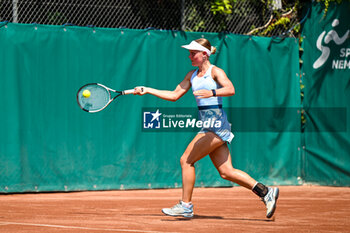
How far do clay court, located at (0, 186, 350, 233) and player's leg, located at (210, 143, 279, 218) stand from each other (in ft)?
0.72

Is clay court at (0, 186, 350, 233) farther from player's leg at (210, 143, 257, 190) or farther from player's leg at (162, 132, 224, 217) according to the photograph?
player's leg at (210, 143, 257, 190)

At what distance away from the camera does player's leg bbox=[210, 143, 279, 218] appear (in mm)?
6199

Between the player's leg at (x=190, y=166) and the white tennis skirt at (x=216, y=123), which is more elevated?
the white tennis skirt at (x=216, y=123)

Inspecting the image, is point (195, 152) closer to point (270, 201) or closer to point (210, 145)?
point (210, 145)

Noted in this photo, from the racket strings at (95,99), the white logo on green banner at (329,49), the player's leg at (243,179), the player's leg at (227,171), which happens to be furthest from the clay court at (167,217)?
the white logo on green banner at (329,49)

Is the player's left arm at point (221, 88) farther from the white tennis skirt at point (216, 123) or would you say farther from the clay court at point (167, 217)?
the clay court at point (167, 217)

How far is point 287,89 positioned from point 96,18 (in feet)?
11.3

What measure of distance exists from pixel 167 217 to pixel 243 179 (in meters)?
0.94

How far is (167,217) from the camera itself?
6.62m

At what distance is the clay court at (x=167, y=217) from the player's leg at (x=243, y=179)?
0.72 feet

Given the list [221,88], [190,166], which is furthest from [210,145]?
[221,88]

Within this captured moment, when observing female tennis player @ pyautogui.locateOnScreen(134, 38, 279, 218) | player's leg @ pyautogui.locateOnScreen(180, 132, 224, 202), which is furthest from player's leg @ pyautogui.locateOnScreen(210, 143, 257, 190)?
player's leg @ pyautogui.locateOnScreen(180, 132, 224, 202)

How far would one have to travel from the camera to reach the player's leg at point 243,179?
6199mm

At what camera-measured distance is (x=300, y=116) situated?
10688mm
